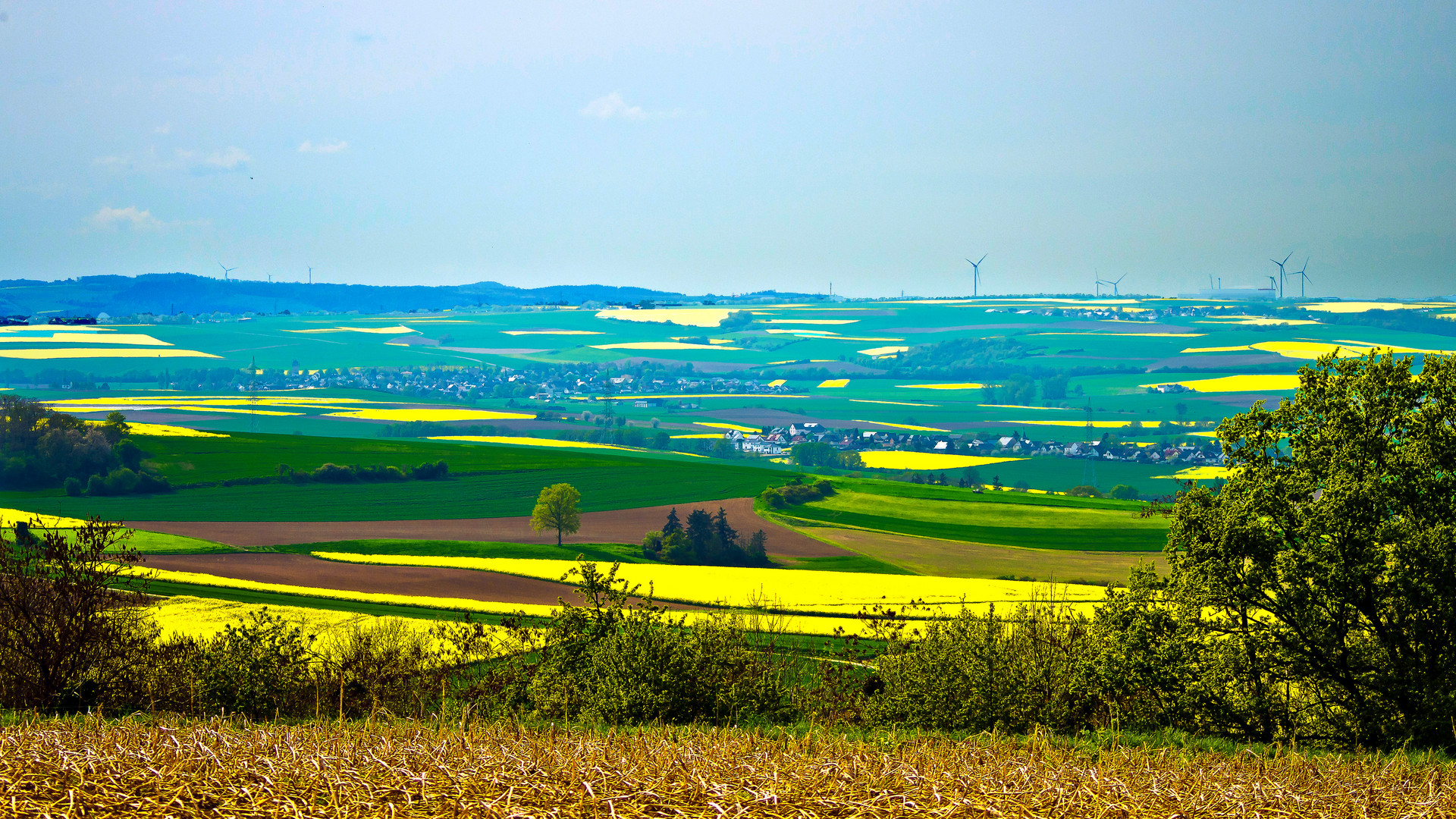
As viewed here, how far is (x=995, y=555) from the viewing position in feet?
261

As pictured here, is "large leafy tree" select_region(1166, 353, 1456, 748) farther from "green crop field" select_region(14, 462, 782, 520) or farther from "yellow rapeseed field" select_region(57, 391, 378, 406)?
"yellow rapeseed field" select_region(57, 391, 378, 406)

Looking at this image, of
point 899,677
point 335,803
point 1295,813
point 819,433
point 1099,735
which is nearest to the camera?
point 335,803

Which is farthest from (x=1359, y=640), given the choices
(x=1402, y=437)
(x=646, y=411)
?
(x=646, y=411)

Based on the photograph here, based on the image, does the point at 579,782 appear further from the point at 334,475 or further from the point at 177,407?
the point at 177,407

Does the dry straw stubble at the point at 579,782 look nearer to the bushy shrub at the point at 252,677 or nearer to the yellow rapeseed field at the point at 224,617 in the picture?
the bushy shrub at the point at 252,677

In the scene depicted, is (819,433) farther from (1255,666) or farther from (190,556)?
(1255,666)

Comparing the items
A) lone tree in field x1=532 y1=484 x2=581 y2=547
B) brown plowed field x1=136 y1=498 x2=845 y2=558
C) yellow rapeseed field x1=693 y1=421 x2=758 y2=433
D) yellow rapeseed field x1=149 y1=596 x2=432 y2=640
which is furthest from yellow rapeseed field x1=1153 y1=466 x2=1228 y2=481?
yellow rapeseed field x1=149 y1=596 x2=432 y2=640

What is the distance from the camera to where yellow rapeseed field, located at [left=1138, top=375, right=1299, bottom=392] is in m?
176

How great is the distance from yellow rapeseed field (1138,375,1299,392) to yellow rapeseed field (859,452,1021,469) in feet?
226

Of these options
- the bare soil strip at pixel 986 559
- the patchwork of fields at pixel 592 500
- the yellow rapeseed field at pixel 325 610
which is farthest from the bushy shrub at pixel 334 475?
the bare soil strip at pixel 986 559

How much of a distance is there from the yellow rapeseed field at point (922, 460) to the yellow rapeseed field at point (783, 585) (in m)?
58.4

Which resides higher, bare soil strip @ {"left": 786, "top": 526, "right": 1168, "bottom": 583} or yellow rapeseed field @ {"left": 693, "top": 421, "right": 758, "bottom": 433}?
yellow rapeseed field @ {"left": 693, "top": 421, "right": 758, "bottom": 433}

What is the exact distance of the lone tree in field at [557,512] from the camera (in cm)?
8769

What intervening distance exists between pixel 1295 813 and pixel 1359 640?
20720mm
